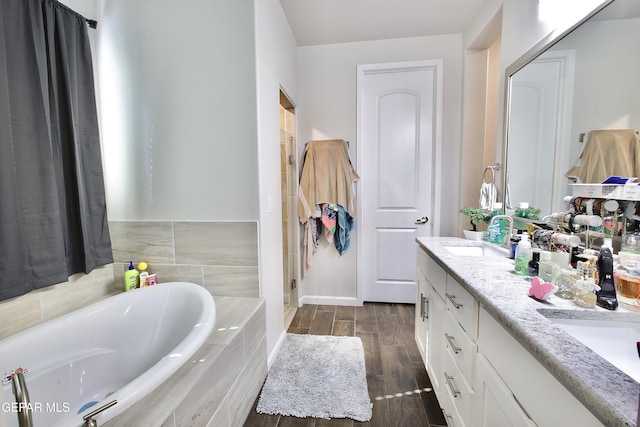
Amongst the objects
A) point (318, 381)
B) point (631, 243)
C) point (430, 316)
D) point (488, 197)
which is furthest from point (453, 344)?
point (488, 197)

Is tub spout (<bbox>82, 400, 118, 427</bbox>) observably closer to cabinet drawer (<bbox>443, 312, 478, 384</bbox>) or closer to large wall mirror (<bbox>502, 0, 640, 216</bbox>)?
cabinet drawer (<bbox>443, 312, 478, 384</bbox>)

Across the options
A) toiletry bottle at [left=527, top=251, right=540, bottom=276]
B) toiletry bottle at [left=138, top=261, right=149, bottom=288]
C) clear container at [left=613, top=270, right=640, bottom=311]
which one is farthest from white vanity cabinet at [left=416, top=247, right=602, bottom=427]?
toiletry bottle at [left=138, top=261, right=149, bottom=288]

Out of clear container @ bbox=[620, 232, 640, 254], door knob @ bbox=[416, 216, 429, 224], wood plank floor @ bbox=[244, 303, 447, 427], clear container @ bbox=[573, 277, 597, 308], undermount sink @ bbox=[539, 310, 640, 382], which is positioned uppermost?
clear container @ bbox=[620, 232, 640, 254]

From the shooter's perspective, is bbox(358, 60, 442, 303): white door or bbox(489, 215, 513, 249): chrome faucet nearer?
bbox(489, 215, 513, 249): chrome faucet

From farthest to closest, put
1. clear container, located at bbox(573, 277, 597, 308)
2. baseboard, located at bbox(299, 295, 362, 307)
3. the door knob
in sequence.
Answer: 1. baseboard, located at bbox(299, 295, 362, 307)
2. the door knob
3. clear container, located at bbox(573, 277, 597, 308)

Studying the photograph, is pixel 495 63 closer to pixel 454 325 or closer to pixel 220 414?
pixel 454 325

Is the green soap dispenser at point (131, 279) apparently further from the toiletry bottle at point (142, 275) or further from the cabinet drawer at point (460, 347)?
the cabinet drawer at point (460, 347)

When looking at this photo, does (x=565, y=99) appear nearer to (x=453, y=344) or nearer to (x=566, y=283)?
(x=566, y=283)

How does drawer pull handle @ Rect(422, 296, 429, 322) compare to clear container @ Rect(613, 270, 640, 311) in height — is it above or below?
below

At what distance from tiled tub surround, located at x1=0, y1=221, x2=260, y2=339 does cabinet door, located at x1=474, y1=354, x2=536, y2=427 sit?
1.19 metres

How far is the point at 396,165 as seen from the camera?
2629mm

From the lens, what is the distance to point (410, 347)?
2031 mm

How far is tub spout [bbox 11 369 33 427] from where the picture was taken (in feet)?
1.59

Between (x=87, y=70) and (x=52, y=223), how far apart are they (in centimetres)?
92
